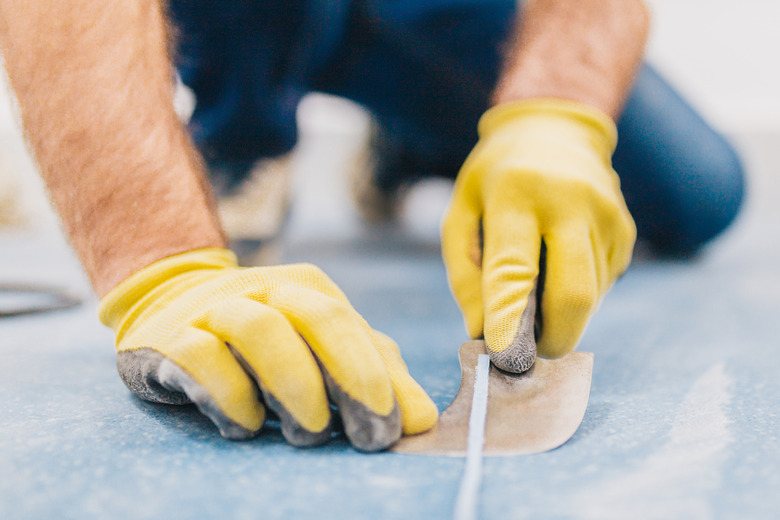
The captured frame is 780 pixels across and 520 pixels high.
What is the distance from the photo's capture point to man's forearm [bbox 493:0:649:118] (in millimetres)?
692

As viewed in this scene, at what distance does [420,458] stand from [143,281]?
26 centimetres

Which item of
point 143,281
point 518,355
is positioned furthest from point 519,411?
point 143,281

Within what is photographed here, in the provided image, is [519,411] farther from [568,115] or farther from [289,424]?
[568,115]

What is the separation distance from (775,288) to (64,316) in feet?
3.84

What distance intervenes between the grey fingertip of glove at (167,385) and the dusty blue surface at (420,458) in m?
0.01

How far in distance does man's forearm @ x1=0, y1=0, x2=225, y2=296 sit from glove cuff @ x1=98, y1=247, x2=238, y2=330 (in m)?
0.01

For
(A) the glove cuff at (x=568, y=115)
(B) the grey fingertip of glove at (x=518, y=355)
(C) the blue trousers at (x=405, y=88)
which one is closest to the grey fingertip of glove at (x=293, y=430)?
(B) the grey fingertip of glove at (x=518, y=355)

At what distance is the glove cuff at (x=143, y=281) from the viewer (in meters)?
0.45

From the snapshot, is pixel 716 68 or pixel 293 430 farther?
pixel 716 68

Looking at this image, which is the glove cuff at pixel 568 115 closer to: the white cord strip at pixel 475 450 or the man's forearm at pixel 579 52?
the man's forearm at pixel 579 52

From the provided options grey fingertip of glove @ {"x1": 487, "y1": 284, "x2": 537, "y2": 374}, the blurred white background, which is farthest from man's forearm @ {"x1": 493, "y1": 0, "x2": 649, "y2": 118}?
the blurred white background

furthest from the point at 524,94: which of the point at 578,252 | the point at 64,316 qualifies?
the point at 64,316

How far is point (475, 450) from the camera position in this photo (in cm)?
35

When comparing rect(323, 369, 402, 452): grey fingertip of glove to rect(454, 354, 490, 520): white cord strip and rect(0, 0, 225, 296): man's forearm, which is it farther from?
rect(0, 0, 225, 296): man's forearm
